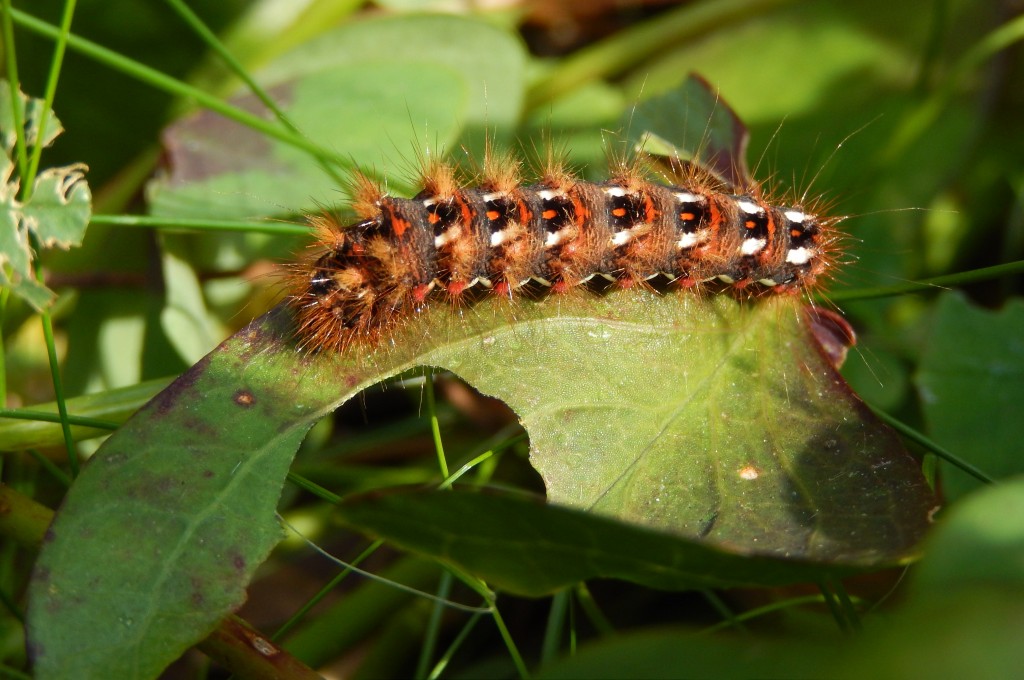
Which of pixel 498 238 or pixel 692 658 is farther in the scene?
pixel 498 238

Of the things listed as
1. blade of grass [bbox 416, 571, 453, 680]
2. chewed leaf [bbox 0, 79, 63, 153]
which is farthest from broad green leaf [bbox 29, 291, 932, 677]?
chewed leaf [bbox 0, 79, 63, 153]

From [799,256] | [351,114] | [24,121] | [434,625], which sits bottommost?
[434,625]

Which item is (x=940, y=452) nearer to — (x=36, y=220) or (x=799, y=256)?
(x=799, y=256)

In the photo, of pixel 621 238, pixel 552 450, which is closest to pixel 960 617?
pixel 552 450

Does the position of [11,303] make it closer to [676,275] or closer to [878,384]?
[676,275]

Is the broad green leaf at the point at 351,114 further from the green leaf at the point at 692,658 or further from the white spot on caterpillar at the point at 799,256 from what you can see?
the green leaf at the point at 692,658

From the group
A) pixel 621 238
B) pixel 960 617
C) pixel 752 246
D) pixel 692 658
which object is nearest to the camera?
pixel 960 617

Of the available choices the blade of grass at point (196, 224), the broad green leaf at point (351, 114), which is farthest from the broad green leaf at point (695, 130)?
the blade of grass at point (196, 224)
